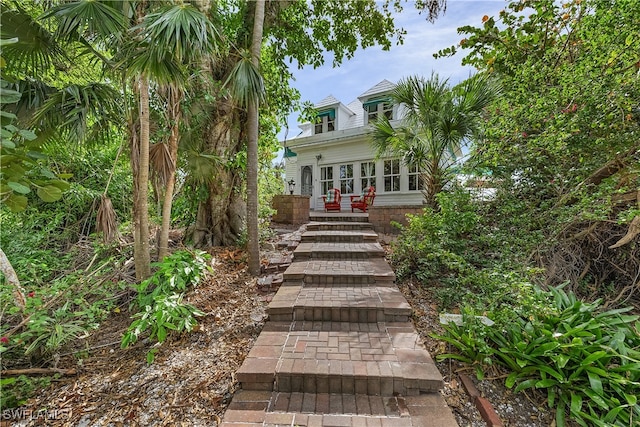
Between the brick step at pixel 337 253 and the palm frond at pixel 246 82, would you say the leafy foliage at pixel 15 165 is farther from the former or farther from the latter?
the brick step at pixel 337 253

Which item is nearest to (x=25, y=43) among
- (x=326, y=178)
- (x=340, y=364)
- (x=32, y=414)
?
(x=32, y=414)

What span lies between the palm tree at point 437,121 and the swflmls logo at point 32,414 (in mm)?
5604

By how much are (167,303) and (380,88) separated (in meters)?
9.90

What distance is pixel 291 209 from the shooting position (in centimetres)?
676

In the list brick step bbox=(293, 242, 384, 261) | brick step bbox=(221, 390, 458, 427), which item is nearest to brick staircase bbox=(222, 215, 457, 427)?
brick step bbox=(221, 390, 458, 427)

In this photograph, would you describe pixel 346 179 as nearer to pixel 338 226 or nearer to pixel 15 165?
pixel 338 226

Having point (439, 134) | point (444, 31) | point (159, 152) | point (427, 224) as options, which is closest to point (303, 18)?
point (444, 31)

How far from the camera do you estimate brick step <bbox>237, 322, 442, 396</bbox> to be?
76.4 inches

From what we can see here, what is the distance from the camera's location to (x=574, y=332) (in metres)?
2.11

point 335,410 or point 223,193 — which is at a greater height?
point 223,193

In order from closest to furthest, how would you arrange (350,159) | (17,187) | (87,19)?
1. (17,187)
2. (87,19)
3. (350,159)

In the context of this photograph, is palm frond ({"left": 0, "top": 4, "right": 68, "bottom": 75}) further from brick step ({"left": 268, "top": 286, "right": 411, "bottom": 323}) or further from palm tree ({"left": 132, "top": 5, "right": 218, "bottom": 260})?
brick step ({"left": 268, "top": 286, "right": 411, "bottom": 323})

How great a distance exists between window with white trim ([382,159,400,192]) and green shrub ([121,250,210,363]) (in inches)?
298

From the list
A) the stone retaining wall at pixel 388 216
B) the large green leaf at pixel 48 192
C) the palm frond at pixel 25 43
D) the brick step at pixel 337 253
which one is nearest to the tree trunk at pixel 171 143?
the palm frond at pixel 25 43
